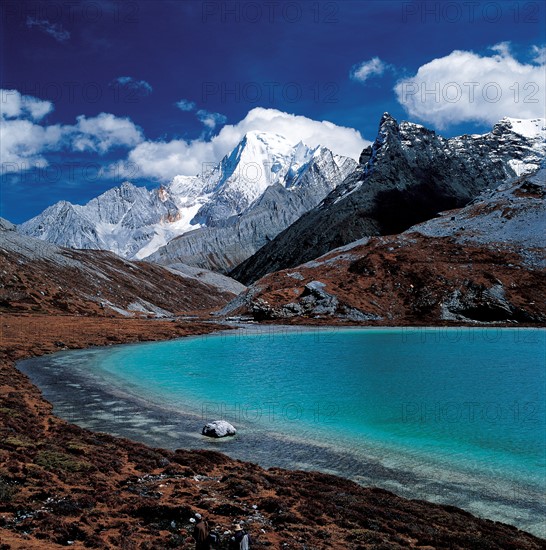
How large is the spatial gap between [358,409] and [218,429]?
11.5 meters

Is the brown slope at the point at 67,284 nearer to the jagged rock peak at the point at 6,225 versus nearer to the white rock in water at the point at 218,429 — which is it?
the jagged rock peak at the point at 6,225

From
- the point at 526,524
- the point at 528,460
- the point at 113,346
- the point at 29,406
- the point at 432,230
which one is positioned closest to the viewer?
the point at 526,524

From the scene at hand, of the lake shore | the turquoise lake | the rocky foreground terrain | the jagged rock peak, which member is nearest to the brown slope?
the jagged rock peak

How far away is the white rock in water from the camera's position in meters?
27.2

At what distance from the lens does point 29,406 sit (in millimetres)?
31344

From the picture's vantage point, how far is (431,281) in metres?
117

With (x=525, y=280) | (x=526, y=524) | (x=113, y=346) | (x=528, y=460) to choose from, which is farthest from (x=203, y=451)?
(x=525, y=280)

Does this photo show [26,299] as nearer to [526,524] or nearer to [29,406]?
[29,406]

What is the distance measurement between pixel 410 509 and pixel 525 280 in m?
112

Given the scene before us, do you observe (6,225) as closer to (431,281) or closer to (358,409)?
(431,281)

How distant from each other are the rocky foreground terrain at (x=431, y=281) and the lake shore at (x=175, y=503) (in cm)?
9176

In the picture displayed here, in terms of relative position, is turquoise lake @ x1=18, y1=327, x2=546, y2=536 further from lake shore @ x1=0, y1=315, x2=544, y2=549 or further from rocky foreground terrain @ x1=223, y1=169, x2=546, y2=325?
rocky foreground terrain @ x1=223, y1=169, x2=546, y2=325

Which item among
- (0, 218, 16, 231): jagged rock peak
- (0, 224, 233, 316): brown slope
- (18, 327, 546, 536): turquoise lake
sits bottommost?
(18, 327, 546, 536): turquoise lake

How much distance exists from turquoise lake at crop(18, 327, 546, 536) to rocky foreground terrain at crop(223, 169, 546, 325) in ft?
146
